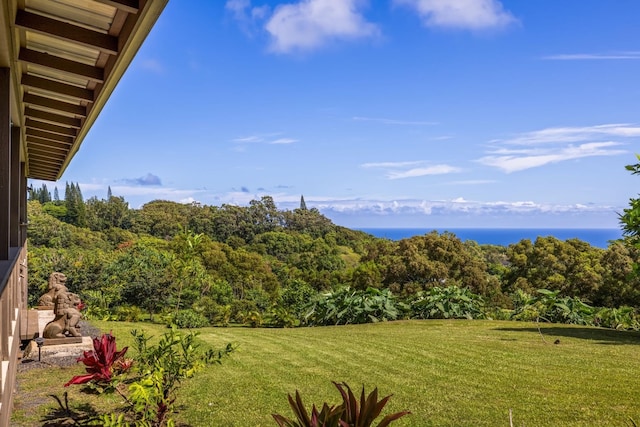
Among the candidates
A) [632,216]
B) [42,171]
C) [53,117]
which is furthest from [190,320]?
[632,216]

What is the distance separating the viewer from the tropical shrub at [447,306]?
40.8 feet

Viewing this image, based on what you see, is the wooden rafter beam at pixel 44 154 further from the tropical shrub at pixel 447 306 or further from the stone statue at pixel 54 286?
the tropical shrub at pixel 447 306

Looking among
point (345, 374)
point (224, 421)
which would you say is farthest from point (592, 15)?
point (224, 421)

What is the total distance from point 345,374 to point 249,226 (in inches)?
1383

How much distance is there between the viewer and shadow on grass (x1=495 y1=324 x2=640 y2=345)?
854cm

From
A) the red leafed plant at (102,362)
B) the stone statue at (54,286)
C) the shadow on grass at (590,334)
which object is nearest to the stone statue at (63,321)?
the stone statue at (54,286)

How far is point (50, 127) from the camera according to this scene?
17.2 ft

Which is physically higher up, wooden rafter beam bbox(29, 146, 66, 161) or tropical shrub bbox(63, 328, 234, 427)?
wooden rafter beam bbox(29, 146, 66, 161)

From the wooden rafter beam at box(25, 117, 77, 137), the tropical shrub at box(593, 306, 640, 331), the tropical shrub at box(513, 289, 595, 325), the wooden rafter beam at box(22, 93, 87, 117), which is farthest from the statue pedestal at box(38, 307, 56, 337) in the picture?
the tropical shrub at box(593, 306, 640, 331)

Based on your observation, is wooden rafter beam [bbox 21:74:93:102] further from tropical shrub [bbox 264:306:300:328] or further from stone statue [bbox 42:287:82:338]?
tropical shrub [bbox 264:306:300:328]

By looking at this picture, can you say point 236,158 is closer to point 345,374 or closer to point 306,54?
point 306,54

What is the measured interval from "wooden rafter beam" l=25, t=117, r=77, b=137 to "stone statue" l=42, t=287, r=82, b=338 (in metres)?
2.81

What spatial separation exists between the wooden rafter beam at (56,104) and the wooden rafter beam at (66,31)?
1.78m

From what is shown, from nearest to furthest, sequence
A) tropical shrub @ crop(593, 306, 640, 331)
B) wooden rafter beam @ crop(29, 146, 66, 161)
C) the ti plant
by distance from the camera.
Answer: the ti plant, wooden rafter beam @ crop(29, 146, 66, 161), tropical shrub @ crop(593, 306, 640, 331)
